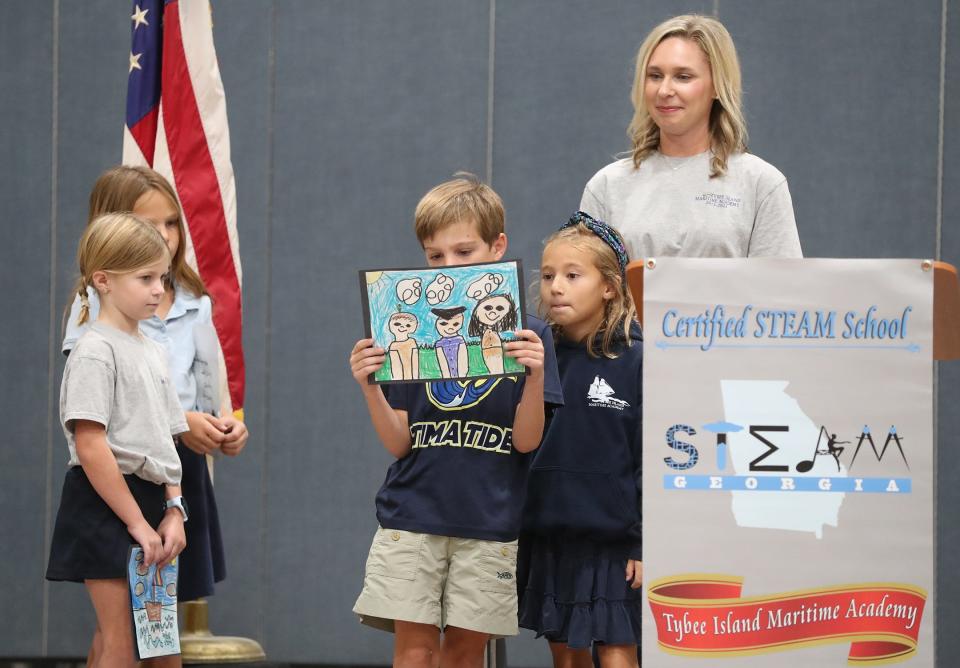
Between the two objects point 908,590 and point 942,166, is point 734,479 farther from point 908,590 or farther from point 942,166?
point 942,166

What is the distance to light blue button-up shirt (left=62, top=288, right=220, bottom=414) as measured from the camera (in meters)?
3.20

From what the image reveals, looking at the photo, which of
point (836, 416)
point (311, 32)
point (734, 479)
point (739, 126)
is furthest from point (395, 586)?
point (311, 32)

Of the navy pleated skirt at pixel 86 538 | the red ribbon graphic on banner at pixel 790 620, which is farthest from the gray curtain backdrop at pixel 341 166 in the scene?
the red ribbon graphic on banner at pixel 790 620

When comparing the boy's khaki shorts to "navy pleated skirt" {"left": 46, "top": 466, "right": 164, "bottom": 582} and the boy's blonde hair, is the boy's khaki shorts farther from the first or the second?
the boy's blonde hair

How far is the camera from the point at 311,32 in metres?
4.77

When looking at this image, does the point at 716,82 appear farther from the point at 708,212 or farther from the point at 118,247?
the point at 118,247

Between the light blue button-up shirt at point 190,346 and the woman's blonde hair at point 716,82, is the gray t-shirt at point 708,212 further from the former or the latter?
the light blue button-up shirt at point 190,346

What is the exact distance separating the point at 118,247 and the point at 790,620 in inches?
65.8

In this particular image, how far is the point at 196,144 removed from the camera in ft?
12.2

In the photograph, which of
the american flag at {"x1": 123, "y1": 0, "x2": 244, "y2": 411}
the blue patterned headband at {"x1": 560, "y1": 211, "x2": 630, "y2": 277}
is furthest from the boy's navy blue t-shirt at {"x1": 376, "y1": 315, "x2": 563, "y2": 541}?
the american flag at {"x1": 123, "y1": 0, "x2": 244, "y2": 411}

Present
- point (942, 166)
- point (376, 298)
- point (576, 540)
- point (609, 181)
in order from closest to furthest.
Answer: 1. point (376, 298)
2. point (576, 540)
3. point (609, 181)
4. point (942, 166)

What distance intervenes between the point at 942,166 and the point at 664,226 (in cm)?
212

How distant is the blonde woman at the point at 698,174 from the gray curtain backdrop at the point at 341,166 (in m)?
1.63

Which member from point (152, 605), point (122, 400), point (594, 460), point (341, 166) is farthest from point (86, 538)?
point (341, 166)
